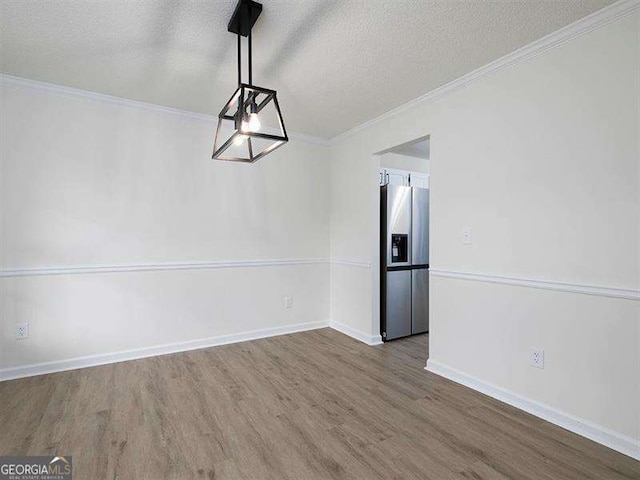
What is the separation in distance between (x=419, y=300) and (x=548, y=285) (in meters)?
1.98

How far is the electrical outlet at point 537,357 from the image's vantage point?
2281 millimetres

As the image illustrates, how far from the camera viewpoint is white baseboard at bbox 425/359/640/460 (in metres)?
1.90

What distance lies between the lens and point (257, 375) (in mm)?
2949

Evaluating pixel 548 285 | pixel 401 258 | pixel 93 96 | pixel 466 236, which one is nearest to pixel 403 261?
pixel 401 258

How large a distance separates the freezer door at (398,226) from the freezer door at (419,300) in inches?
9.9

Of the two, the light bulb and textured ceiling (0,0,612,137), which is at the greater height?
textured ceiling (0,0,612,137)

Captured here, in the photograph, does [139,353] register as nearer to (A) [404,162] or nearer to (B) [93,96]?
(B) [93,96]

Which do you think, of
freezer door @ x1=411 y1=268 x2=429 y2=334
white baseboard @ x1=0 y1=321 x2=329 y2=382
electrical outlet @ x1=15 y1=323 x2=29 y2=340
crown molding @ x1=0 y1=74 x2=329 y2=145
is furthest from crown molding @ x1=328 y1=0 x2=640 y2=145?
electrical outlet @ x1=15 y1=323 x2=29 y2=340

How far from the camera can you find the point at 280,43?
7.49 feet

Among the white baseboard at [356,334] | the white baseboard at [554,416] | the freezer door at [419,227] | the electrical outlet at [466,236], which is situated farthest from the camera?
the freezer door at [419,227]

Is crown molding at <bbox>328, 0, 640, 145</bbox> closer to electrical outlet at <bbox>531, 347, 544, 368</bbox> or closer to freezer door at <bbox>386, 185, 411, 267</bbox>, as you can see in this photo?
freezer door at <bbox>386, 185, 411, 267</bbox>

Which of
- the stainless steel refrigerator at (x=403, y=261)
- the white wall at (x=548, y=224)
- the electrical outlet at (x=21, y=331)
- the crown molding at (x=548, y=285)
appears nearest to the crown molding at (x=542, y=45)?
the white wall at (x=548, y=224)

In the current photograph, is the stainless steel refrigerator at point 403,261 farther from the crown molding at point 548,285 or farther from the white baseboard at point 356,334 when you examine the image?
the crown molding at point 548,285

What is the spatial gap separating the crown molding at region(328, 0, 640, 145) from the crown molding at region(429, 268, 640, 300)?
1551 mm
